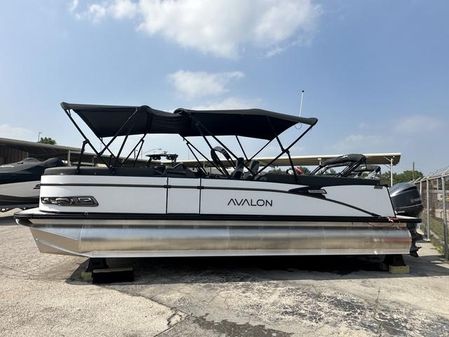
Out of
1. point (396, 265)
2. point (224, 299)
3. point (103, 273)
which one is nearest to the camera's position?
point (224, 299)

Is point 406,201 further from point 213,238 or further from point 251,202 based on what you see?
point 213,238

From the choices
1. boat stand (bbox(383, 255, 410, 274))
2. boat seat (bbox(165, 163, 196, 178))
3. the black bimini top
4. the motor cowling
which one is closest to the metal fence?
the motor cowling

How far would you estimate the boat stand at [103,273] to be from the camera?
429 centimetres

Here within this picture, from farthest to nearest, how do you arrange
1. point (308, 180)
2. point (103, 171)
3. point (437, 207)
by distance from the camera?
point (437, 207) < point (308, 180) < point (103, 171)

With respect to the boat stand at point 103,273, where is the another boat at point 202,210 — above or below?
above

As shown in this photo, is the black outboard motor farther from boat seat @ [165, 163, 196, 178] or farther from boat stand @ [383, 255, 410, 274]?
boat seat @ [165, 163, 196, 178]

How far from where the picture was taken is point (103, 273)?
14.1 ft

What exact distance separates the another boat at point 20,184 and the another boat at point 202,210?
5660mm

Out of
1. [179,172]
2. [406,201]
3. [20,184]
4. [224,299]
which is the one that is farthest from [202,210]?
[20,184]

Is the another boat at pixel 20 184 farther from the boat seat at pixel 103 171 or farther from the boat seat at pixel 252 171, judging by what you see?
the boat seat at pixel 252 171

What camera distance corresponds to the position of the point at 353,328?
10.3 feet

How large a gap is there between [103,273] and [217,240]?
4.49ft

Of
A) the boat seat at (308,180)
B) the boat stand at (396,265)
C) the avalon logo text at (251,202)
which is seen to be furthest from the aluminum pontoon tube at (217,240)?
the boat seat at (308,180)

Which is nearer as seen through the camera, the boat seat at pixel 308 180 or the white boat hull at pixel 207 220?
the white boat hull at pixel 207 220
